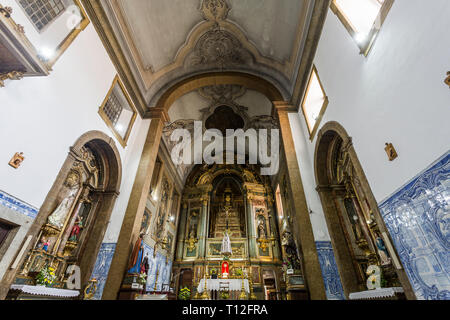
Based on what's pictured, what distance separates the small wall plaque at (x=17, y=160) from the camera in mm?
4109

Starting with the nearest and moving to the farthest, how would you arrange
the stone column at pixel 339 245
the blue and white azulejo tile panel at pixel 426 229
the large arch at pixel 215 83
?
the blue and white azulejo tile panel at pixel 426 229
the stone column at pixel 339 245
the large arch at pixel 215 83

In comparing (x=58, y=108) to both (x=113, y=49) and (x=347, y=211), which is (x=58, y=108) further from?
(x=347, y=211)

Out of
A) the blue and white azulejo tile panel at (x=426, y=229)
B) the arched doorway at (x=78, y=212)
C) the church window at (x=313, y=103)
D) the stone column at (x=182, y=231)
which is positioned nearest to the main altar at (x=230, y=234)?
the stone column at (x=182, y=231)

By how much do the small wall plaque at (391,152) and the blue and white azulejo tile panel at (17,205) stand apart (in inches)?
276

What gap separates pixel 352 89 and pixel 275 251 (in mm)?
11589

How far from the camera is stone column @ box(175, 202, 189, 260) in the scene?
1401cm

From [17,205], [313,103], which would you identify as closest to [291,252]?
[313,103]

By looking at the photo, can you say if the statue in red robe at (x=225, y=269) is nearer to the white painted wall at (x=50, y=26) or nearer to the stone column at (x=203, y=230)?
the stone column at (x=203, y=230)

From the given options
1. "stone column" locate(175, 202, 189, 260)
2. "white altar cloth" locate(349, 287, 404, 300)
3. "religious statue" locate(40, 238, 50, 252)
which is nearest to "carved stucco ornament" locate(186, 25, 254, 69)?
Answer: "religious statue" locate(40, 238, 50, 252)

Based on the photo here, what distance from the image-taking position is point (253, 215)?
15.0m

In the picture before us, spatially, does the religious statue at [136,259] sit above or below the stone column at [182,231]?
below

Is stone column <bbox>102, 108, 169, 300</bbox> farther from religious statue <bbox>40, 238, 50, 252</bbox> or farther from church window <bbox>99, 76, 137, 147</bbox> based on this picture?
religious statue <bbox>40, 238, 50, 252</bbox>
